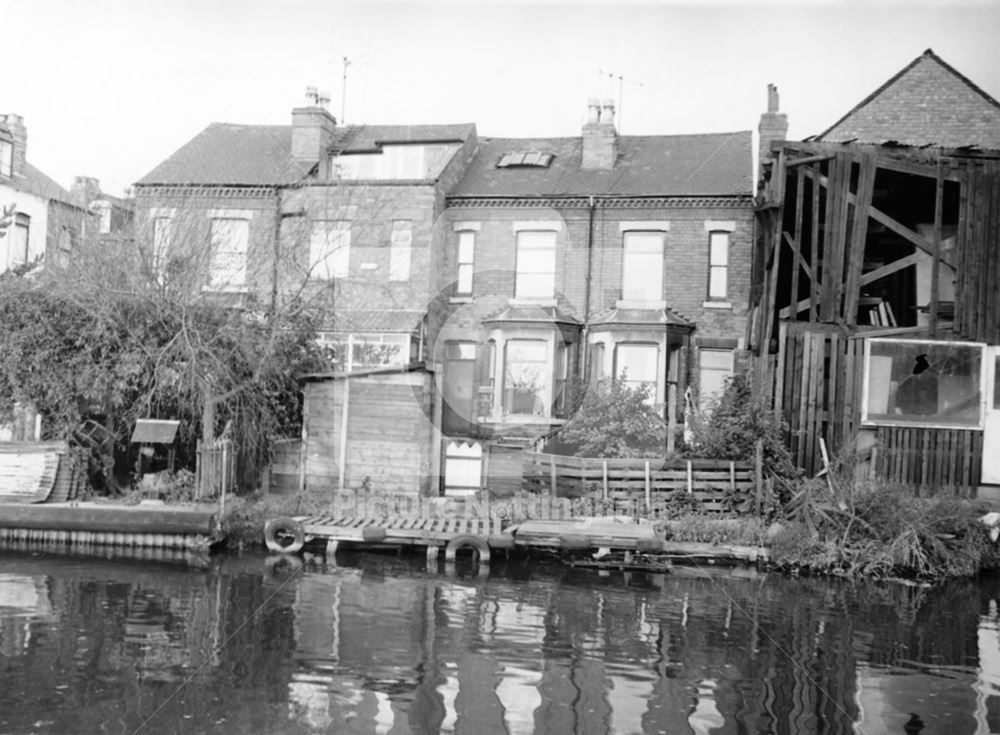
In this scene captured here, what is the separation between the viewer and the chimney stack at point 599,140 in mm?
26594

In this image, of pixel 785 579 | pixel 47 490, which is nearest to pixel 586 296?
pixel 785 579

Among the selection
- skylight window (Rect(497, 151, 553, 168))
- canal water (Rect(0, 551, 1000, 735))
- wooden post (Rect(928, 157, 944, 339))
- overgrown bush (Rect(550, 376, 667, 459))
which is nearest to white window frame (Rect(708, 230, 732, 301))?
skylight window (Rect(497, 151, 553, 168))

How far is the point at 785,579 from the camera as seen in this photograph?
14.8m

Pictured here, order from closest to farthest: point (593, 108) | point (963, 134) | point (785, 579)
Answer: point (785, 579) → point (963, 134) → point (593, 108)

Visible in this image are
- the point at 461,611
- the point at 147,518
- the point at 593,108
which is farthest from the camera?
the point at 593,108

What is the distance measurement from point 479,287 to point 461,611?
14.5 meters

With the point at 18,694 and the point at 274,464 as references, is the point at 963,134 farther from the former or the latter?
the point at 18,694

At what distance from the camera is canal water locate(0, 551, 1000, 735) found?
27.5 ft

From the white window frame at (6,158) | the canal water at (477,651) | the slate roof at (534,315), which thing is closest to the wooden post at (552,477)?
the canal water at (477,651)

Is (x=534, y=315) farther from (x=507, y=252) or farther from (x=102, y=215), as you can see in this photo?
(x=102, y=215)

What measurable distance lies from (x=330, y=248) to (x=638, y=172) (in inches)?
354

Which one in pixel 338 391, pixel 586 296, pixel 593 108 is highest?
pixel 593 108

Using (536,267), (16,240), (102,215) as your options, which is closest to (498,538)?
(536,267)

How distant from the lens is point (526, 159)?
27.2m
